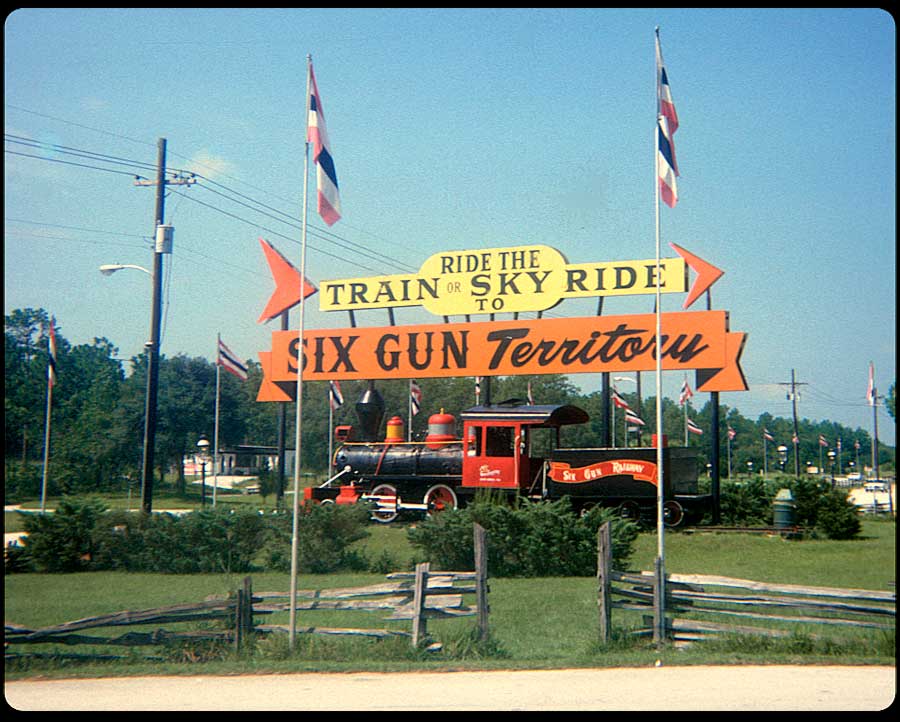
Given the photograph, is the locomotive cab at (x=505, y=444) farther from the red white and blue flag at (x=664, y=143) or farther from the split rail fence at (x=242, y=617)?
the split rail fence at (x=242, y=617)

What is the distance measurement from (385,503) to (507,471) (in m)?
4.94

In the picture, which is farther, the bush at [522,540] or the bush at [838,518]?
the bush at [838,518]

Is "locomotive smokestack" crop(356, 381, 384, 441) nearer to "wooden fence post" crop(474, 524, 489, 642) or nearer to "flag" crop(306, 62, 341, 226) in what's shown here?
"flag" crop(306, 62, 341, 226)

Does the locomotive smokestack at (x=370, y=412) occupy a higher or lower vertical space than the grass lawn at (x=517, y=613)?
higher

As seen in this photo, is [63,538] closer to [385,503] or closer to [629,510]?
[385,503]

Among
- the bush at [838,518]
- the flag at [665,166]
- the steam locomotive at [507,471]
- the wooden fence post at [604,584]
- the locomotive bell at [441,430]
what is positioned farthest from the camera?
the locomotive bell at [441,430]

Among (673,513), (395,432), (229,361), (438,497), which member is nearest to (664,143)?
(673,513)

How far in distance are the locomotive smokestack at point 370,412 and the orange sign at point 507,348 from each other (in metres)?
1.79

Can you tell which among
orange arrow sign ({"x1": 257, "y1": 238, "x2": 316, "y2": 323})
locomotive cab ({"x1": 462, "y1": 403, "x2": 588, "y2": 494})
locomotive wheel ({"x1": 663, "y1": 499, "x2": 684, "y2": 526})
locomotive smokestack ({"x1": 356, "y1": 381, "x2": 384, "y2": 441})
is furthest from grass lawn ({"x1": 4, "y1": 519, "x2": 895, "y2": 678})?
orange arrow sign ({"x1": 257, "y1": 238, "x2": 316, "y2": 323})

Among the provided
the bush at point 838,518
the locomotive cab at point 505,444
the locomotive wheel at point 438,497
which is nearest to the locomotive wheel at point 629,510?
the locomotive cab at point 505,444

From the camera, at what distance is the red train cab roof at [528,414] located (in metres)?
23.3

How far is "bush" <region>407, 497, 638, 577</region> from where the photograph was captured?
16766mm

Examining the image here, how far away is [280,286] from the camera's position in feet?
95.5

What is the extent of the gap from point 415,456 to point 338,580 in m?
9.98
